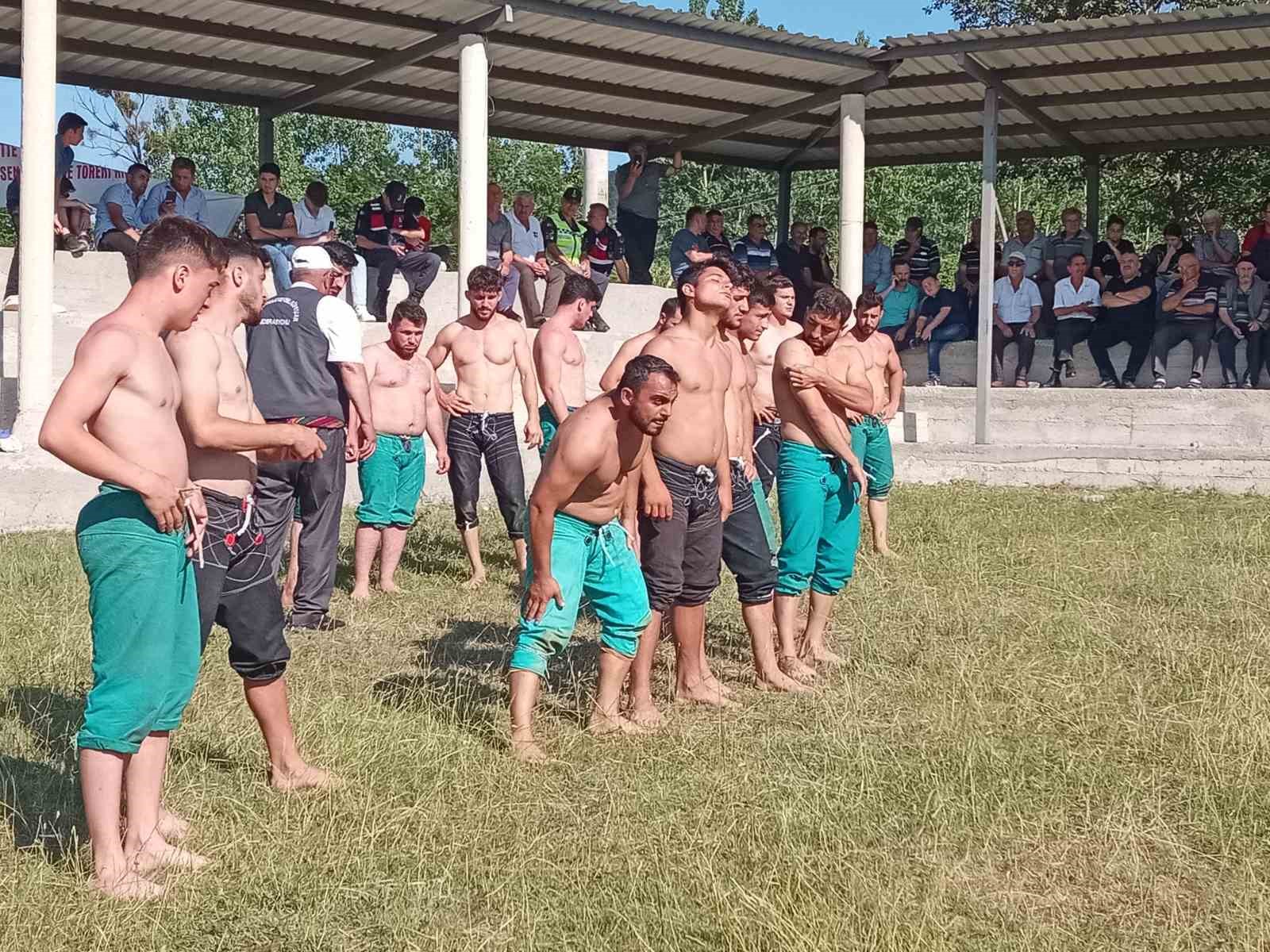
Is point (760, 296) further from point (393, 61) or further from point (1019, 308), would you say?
point (1019, 308)

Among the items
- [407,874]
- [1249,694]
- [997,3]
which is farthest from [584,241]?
[997,3]

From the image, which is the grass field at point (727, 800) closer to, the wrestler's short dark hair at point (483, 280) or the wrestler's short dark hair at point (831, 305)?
the wrestler's short dark hair at point (831, 305)

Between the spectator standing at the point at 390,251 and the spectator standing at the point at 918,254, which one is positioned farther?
the spectator standing at the point at 918,254

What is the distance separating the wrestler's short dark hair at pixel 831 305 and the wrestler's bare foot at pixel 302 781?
3.48 m

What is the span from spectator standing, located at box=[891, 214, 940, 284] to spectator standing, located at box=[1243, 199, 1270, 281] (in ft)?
11.7

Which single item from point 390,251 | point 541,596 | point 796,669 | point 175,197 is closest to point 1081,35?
point 390,251

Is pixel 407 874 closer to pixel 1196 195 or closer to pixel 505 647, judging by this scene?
pixel 505 647

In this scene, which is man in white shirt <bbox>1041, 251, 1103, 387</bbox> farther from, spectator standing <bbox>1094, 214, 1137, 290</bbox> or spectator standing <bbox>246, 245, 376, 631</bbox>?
spectator standing <bbox>246, 245, 376, 631</bbox>

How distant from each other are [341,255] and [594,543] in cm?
318

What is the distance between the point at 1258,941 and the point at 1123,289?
13.2m

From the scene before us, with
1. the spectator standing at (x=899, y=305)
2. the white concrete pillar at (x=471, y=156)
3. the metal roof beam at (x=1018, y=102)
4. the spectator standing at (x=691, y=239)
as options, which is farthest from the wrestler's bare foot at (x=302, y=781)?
the spectator standing at (x=899, y=305)

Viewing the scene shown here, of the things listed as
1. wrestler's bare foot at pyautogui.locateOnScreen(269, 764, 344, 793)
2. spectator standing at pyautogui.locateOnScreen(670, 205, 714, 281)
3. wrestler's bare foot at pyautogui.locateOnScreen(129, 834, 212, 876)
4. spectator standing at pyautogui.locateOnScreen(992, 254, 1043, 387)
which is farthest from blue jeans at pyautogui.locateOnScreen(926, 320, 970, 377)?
wrestler's bare foot at pyautogui.locateOnScreen(129, 834, 212, 876)

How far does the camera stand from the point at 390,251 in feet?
47.4

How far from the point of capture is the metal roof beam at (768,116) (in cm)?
1552
